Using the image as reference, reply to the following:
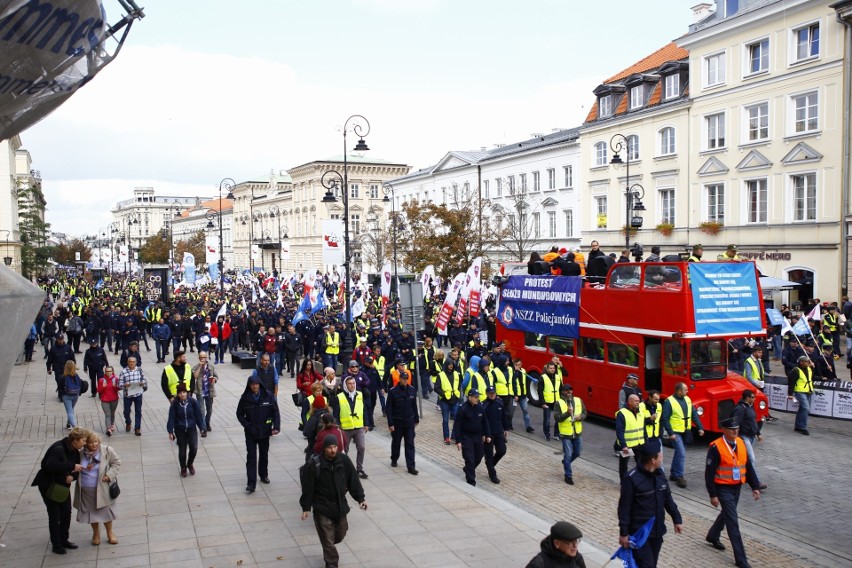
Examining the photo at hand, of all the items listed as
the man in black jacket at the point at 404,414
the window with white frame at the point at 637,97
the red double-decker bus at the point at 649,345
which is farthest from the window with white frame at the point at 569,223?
the man in black jacket at the point at 404,414

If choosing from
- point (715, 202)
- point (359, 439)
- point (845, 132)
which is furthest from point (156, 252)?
point (359, 439)

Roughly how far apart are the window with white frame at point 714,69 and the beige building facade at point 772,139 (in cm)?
5

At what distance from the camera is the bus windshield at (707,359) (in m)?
14.7

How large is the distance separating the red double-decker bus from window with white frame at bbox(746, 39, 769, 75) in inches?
859

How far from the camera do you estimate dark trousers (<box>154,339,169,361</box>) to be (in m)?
26.9

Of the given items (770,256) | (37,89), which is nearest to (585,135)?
(770,256)

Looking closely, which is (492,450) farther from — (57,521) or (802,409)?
(802,409)

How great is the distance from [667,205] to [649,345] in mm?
26358

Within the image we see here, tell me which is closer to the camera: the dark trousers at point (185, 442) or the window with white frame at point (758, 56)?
the dark trousers at point (185, 442)

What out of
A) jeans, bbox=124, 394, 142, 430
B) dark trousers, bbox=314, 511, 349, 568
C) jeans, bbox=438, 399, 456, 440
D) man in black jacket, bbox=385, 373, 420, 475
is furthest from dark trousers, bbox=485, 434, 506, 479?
jeans, bbox=124, 394, 142, 430

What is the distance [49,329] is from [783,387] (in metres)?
23.3

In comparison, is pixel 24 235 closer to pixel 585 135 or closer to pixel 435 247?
pixel 435 247

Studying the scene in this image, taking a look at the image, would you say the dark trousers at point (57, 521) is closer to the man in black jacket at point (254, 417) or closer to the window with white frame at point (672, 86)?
the man in black jacket at point (254, 417)

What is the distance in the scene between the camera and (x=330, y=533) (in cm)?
840
